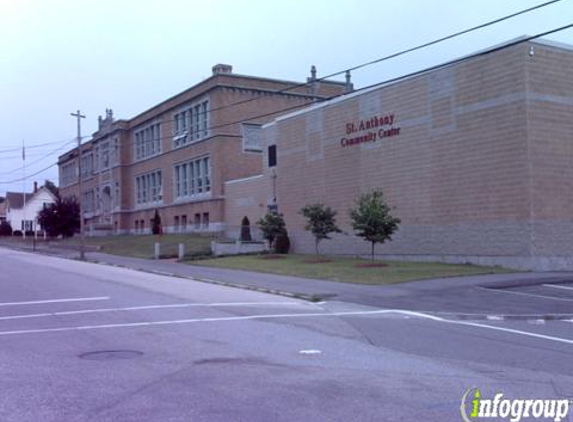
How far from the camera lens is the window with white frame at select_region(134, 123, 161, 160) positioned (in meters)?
65.8

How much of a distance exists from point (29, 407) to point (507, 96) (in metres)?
24.0

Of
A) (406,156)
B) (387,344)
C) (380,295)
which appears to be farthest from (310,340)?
(406,156)

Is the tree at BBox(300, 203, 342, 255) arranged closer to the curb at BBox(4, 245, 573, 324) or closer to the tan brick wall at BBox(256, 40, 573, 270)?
the tan brick wall at BBox(256, 40, 573, 270)

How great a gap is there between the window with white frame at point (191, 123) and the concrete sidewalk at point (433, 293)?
2838cm

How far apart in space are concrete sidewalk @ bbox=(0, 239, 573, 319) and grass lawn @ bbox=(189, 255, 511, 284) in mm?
830

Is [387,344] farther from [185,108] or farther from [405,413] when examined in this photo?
[185,108]

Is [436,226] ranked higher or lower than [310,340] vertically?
higher

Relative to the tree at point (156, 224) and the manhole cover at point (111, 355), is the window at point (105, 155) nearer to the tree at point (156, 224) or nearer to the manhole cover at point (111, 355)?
the tree at point (156, 224)

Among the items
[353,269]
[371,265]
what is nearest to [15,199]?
[371,265]

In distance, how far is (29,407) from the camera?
282 inches

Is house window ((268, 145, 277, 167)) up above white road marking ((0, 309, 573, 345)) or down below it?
above

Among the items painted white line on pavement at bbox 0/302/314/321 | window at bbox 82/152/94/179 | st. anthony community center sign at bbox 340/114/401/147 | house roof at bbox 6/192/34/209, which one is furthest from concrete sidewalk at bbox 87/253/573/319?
house roof at bbox 6/192/34/209

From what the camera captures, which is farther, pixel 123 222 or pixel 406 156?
pixel 123 222

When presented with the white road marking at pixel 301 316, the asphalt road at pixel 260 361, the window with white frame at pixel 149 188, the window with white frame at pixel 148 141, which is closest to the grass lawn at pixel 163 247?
the window with white frame at pixel 149 188
